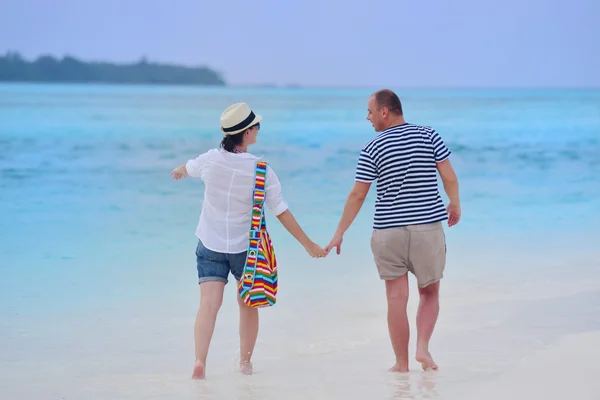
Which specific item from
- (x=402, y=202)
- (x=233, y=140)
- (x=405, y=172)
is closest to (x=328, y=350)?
(x=402, y=202)

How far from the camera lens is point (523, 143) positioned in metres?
23.6

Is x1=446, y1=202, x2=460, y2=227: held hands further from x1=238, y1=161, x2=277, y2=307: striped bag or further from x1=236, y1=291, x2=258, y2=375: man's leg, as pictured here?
x1=236, y1=291, x2=258, y2=375: man's leg

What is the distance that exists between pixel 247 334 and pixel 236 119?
953 mm

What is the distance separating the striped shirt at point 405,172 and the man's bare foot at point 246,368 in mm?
849

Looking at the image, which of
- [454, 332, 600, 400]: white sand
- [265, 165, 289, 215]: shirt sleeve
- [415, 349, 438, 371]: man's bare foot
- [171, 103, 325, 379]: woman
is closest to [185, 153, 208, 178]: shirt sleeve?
[171, 103, 325, 379]: woman

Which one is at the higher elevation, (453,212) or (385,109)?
(385,109)

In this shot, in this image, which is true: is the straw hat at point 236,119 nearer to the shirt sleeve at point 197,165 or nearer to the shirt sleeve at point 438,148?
the shirt sleeve at point 197,165

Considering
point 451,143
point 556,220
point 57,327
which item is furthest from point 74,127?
point 57,327

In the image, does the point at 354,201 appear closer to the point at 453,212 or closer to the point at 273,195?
the point at 273,195

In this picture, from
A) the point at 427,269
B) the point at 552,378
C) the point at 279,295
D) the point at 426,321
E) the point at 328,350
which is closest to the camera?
the point at 552,378

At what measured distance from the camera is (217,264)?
408cm

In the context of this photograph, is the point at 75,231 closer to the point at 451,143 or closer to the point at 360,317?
the point at 360,317

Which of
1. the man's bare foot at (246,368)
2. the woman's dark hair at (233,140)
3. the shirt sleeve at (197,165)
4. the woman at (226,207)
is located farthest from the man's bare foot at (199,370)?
the woman's dark hair at (233,140)

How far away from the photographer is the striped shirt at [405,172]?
13.2 feet
